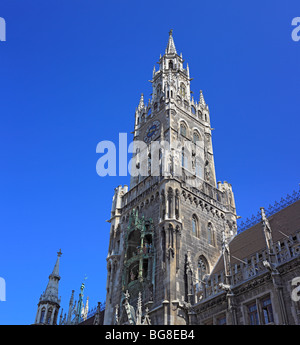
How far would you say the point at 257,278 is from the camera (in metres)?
25.7

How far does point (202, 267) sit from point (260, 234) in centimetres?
528

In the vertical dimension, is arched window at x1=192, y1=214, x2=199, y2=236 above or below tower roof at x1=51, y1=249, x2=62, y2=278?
below

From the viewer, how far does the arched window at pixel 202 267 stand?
108 feet

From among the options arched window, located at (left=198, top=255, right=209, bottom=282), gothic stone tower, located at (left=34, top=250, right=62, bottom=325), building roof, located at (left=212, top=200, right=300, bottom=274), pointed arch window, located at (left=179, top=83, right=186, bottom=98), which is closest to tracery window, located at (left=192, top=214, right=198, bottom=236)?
arched window, located at (left=198, top=255, right=209, bottom=282)

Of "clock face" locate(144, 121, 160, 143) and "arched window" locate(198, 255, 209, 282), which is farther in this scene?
"clock face" locate(144, 121, 160, 143)

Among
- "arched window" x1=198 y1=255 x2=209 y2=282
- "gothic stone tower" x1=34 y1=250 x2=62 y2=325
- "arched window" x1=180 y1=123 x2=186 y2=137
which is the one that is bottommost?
"arched window" x1=198 y1=255 x2=209 y2=282

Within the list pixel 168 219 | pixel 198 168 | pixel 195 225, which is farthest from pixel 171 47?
pixel 168 219

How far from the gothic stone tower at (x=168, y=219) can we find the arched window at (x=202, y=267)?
3.5 inches

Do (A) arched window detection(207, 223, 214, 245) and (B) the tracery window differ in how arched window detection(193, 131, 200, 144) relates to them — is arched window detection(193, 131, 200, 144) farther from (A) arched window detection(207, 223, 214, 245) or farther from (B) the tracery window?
(B) the tracery window

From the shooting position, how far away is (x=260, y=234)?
107 ft

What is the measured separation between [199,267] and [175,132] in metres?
14.1

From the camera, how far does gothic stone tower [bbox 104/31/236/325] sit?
30297 millimetres

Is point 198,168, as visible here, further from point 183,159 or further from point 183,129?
point 183,129

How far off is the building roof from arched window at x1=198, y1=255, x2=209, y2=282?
0.65m
